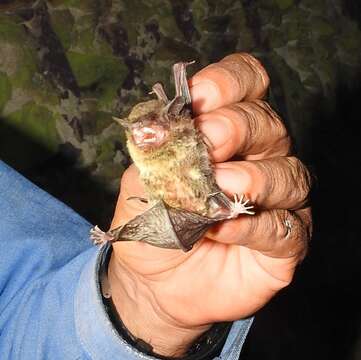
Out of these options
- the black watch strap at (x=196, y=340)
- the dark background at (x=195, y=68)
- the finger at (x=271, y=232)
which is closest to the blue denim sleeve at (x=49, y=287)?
the black watch strap at (x=196, y=340)

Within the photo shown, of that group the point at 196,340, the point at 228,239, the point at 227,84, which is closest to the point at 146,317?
the point at 196,340

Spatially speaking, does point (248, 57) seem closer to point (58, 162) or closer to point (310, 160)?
point (58, 162)

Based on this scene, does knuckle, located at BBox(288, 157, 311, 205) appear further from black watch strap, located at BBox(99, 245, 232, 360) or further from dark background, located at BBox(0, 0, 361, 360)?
dark background, located at BBox(0, 0, 361, 360)

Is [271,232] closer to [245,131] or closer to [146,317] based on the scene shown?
[245,131]

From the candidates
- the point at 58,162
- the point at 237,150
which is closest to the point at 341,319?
the point at 58,162

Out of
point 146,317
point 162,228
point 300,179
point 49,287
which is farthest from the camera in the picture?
point 49,287

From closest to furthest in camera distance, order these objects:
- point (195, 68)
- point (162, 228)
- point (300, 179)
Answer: point (162, 228), point (300, 179), point (195, 68)

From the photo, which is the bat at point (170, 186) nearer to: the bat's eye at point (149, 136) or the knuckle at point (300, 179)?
the bat's eye at point (149, 136)
